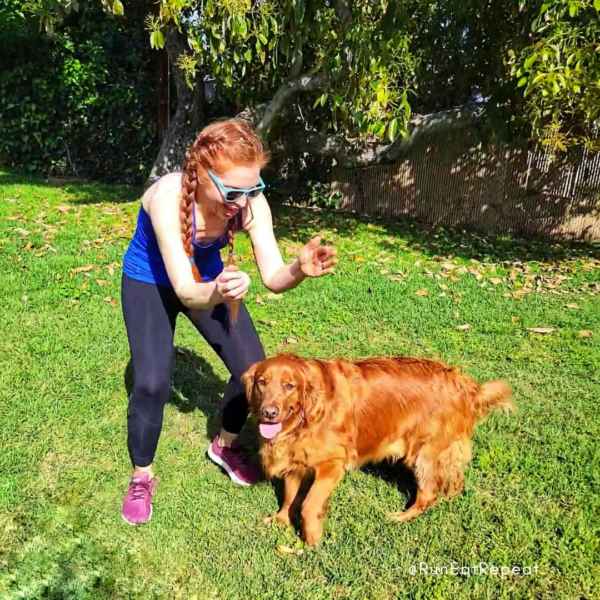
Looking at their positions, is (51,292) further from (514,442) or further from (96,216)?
(514,442)

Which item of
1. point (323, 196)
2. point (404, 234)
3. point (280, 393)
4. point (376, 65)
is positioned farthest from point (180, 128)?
point (280, 393)

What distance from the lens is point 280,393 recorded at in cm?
276

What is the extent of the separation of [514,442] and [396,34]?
4480mm

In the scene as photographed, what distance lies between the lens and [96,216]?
8.66 meters

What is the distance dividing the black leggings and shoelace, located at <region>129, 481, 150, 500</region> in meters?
0.11

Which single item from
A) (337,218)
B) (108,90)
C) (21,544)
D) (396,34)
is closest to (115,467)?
(21,544)

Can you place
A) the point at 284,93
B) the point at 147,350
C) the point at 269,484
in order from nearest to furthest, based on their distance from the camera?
the point at 147,350, the point at 269,484, the point at 284,93

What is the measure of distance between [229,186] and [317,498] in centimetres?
168

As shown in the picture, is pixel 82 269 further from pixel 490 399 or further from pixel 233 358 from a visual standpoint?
pixel 490 399

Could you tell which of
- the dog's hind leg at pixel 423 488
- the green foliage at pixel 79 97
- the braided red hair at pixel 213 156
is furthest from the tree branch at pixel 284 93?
the dog's hind leg at pixel 423 488

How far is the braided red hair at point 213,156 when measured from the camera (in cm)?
242

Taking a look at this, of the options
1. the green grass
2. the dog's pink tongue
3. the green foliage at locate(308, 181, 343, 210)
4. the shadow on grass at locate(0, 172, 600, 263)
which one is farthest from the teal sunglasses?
the green foliage at locate(308, 181, 343, 210)

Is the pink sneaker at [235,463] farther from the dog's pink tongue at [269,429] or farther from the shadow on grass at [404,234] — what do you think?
the shadow on grass at [404,234]

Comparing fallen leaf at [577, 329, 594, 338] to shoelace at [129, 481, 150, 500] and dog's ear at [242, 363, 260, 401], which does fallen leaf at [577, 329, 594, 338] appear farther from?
shoelace at [129, 481, 150, 500]
